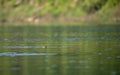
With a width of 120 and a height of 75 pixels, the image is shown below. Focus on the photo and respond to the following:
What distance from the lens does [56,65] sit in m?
28.0

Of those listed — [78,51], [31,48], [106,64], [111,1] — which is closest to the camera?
[106,64]

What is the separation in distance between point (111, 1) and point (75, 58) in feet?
283

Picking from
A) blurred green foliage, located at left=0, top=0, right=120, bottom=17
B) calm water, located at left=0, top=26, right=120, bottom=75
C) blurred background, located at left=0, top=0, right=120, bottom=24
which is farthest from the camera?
blurred green foliage, located at left=0, top=0, right=120, bottom=17

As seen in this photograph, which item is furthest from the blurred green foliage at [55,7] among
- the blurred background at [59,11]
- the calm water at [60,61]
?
the calm water at [60,61]

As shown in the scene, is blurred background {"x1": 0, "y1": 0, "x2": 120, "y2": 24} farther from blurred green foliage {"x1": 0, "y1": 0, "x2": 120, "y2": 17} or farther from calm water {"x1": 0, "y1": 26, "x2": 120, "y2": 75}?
calm water {"x1": 0, "y1": 26, "x2": 120, "y2": 75}

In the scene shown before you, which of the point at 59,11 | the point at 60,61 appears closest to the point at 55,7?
the point at 59,11

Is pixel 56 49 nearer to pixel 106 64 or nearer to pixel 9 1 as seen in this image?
pixel 106 64

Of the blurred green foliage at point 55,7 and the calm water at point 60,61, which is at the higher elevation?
the blurred green foliage at point 55,7

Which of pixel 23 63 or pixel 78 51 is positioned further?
pixel 78 51

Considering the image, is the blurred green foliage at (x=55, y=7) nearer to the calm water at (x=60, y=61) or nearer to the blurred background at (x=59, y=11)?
the blurred background at (x=59, y=11)

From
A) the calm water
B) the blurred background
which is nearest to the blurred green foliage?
the blurred background

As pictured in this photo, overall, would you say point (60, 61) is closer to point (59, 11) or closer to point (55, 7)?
point (59, 11)

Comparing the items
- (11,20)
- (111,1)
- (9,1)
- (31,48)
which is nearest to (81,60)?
(31,48)

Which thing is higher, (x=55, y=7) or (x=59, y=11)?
(x=55, y=7)
